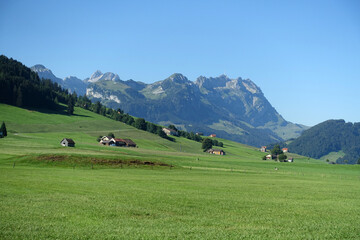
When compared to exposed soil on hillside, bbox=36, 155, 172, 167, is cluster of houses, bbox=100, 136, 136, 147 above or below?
above

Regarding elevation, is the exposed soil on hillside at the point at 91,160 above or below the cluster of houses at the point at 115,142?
below

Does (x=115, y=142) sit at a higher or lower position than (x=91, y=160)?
higher

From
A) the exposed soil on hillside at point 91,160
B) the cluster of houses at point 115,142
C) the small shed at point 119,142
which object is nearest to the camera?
the exposed soil on hillside at point 91,160

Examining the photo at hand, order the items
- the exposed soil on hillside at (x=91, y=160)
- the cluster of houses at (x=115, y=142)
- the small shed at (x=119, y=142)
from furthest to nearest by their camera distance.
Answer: the small shed at (x=119, y=142) < the cluster of houses at (x=115, y=142) < the exposed soil on hillside at (x=91, y=160)

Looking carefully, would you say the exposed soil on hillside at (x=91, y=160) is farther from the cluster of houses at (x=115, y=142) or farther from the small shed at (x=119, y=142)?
the small shed at (x=119, y=142)

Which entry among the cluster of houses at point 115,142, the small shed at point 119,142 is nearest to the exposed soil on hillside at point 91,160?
the cluster of houses at point 115,142

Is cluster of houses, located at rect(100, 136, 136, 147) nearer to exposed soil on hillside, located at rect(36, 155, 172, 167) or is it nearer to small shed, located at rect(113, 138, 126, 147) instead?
small shed, located at rect(113, 138, 126, 147)

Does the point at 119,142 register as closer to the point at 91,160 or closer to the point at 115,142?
the point at 115,142

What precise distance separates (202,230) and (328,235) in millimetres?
6549

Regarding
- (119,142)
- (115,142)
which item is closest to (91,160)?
(115,142)

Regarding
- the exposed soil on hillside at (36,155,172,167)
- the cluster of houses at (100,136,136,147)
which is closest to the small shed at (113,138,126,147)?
the cluster of houses at (100,136,136,147)

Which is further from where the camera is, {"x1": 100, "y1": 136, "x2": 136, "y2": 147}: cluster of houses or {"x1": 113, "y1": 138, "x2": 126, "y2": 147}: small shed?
{"x1": 113, "y1": 138, "x2": 126, "y2": 147}: small shed

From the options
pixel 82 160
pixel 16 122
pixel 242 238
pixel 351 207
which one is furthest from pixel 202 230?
pixel 16 122

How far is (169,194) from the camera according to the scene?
111ft
